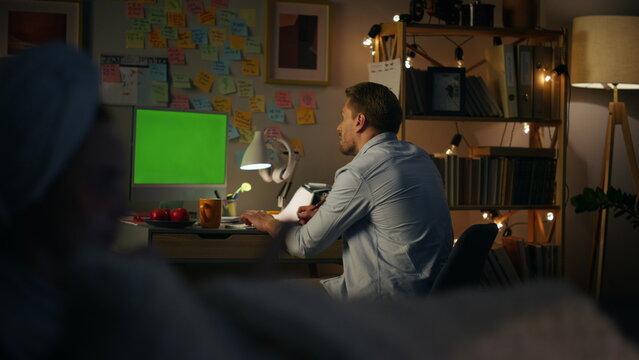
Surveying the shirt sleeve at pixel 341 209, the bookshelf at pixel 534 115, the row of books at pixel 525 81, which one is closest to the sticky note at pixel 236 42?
the bookshelf at pixel 534 115

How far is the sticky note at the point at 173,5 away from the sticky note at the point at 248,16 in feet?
0.94

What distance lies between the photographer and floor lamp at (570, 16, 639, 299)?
10.8 feet

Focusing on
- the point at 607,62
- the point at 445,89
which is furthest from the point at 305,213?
the point at 607,62

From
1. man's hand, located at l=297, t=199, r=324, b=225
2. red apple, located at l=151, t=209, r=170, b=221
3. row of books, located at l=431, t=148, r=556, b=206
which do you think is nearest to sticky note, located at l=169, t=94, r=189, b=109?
red apple, located at l=151, t=209, r=170, b=221

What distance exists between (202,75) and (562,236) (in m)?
1.92

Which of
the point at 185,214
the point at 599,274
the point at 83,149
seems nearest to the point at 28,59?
the point at 83,149

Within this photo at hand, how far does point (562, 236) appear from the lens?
3.18 meters

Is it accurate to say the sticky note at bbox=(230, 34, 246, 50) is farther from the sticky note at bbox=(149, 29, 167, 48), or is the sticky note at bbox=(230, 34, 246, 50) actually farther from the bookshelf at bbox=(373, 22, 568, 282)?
the bookshelf at bbox=(373, 22, 568, 282)

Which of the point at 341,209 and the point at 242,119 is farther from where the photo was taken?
the point at 242,119

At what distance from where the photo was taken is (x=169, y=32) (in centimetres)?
315

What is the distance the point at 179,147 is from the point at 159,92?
0.45m

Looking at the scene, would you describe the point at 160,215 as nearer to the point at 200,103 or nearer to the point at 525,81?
the point at 200,103

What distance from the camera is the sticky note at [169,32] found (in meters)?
3.14

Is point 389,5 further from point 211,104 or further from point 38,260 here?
point 38,260
